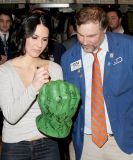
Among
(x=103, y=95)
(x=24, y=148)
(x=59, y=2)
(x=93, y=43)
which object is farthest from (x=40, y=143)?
(x=59, y=2)

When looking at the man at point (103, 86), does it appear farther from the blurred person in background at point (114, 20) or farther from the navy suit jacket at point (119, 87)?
the blurred person in background at point (114, 20)

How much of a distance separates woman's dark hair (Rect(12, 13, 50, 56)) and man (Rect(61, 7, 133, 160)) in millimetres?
304

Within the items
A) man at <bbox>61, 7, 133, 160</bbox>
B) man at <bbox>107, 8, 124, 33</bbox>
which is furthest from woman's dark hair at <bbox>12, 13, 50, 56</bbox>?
man at <bbox>107, 8, 124, 33</bbox>

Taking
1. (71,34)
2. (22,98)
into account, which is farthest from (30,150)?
(71,34)

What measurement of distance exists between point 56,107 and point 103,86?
61 cm

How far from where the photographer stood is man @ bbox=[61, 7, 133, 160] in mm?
2432

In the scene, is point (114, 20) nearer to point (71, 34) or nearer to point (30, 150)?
point (71, 34)

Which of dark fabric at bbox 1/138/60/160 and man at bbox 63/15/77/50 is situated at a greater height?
man at bbox 63/15/77/50

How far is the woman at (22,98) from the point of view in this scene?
6.70 ft

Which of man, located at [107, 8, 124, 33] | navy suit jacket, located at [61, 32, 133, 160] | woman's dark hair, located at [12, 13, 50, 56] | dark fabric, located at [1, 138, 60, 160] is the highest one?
woman's dark hair, located at [12, 13, 50, 56]

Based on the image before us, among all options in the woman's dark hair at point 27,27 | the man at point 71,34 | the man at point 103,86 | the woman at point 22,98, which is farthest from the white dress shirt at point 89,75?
the man at point 71,34

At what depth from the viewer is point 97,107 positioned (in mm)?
2439

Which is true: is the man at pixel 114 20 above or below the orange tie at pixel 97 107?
above

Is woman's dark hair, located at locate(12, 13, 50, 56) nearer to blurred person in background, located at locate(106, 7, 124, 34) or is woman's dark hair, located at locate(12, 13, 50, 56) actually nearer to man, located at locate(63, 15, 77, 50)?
man, located at locate(63, 15, 77, 50)
